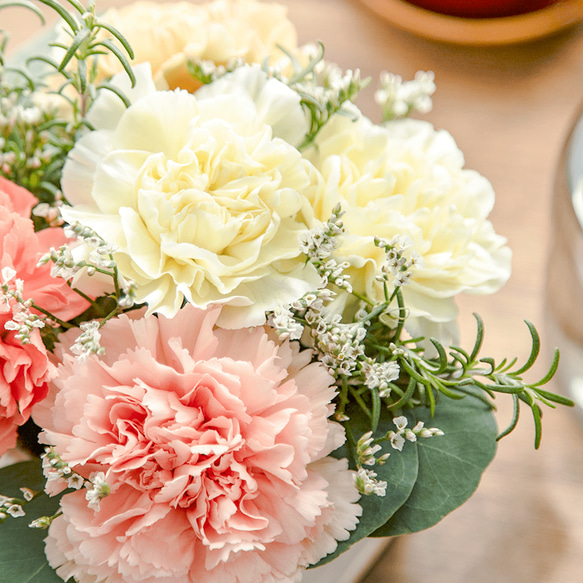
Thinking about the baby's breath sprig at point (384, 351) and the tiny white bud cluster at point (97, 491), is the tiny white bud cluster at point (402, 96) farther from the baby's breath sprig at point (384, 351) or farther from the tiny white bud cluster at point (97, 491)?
the tiny white bud cluster at point (97, 491)

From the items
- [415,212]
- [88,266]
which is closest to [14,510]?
[88,266]

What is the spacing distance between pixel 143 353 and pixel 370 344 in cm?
11

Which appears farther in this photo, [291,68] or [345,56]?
[345,56]

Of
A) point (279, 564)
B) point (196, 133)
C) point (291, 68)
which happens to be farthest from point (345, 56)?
point (279, 564)

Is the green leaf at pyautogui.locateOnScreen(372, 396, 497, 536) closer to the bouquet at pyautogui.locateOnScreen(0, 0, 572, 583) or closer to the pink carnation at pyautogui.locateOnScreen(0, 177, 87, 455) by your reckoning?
the bouquet at pyautogui.locateOnScreen(0, 0, 572, 583)

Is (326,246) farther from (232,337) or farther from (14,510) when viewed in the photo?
(14,510)

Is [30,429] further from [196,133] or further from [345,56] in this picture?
[345,56]

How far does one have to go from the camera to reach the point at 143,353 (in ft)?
0.88

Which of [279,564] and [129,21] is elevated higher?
[129,21]

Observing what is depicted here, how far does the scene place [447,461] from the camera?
13.0 inches

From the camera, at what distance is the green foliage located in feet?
0.97

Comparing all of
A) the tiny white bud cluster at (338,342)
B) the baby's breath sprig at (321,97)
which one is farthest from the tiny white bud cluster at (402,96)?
the tiny white bud cluster at (338,342)

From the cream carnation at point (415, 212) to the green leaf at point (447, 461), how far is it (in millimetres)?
39

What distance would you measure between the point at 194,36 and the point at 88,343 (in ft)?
0.66
